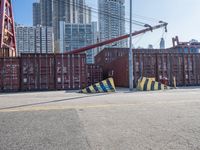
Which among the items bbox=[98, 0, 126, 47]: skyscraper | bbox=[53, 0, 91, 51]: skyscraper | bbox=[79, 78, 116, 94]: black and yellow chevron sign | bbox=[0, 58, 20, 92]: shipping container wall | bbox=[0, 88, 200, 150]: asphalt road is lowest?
bbox=[0, 88, 200, 150]: asphalt road

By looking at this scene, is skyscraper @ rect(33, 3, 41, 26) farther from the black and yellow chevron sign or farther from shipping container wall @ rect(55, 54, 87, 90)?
the black and yellow chevron sign

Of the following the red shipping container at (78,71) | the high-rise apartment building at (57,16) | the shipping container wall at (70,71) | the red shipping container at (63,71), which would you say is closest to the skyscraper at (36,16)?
the high-rise apartment building at (57,16)

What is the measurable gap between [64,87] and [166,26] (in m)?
24.7

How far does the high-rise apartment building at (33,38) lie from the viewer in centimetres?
4722

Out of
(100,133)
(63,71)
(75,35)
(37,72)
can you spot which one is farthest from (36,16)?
(100,133)

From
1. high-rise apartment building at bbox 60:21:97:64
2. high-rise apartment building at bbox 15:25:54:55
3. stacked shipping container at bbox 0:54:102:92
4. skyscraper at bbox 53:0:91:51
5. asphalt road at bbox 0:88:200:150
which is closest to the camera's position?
asphalt road at bbox 0:88:200:150

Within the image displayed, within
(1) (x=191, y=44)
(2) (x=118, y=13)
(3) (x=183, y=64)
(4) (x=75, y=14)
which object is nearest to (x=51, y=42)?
(4) (x=75, y=14)

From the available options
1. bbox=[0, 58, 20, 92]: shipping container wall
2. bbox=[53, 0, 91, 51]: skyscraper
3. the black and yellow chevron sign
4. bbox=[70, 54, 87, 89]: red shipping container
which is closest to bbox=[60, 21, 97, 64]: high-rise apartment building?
bbox=[53, 0, 91, 51]: skyscraper

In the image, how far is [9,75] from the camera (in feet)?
60.8

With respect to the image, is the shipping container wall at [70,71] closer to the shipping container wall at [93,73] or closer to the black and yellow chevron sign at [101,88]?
the black and yellow chevron sign at [101,88]

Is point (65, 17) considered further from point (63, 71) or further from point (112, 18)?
point (63, 71)

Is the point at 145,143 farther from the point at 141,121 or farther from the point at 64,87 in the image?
the point at 64,87

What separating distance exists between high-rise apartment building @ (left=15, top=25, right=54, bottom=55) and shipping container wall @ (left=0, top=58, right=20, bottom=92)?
29081 millimetres

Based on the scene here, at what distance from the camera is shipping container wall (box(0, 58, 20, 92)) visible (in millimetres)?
18391
